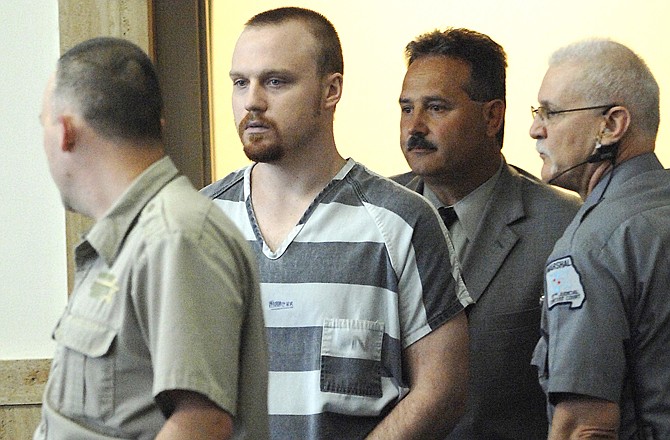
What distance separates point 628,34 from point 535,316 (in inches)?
102

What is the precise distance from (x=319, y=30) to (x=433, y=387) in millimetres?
760

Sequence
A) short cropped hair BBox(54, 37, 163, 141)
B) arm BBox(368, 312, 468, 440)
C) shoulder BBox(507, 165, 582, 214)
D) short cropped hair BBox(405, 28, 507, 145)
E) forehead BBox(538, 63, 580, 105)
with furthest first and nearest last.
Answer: short cropped hair BBox(405, 28, 507, 145)
shoulder BBox(507, 165, 582, 214)
forehead BBox(538, 63, 580, 105)
arm BBox(368, 312, 468, 440)
short cropped hair BBox(54, 37, 163, 141)

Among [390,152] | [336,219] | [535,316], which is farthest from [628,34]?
[336,219]

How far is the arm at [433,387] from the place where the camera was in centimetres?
207

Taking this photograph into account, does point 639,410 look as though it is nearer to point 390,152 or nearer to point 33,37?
point 33,37

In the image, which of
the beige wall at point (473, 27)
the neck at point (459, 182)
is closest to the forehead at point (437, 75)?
the neck at point (459, 182)

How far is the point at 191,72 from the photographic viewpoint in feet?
10.7

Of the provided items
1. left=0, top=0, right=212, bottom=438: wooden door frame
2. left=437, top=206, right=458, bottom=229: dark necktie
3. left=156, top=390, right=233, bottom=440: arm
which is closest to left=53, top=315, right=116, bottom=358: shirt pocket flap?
left=156, top=390, right=233, bottom=440: arm

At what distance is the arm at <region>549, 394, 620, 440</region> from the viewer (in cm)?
192

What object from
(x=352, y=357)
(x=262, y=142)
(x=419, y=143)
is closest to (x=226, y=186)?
(x=262, y=142)

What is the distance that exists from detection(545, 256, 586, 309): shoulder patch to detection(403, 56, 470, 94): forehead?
3.06 feet

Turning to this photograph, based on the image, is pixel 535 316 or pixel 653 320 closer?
pixel 653 320

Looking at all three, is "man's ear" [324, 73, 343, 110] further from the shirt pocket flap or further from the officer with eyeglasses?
the shirt pocket flap

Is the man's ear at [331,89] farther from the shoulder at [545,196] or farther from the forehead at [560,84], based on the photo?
the shoulder at [545,196]
